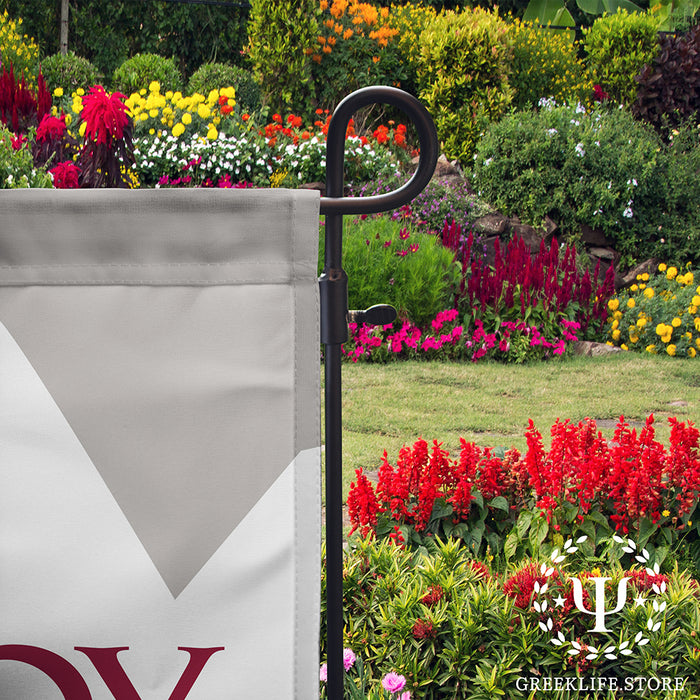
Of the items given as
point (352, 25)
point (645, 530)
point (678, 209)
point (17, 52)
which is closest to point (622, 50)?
point (678, 209)

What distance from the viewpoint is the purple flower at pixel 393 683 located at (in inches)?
64.4

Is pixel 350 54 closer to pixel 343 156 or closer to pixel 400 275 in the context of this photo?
pixel 400 275

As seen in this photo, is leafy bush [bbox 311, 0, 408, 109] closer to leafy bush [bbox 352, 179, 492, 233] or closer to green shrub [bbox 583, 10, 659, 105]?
green shrub [bbox 583, 10, 659, 105]

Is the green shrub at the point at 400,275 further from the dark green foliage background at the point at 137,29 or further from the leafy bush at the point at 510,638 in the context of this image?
the dark green foliage background at the point at 137,29

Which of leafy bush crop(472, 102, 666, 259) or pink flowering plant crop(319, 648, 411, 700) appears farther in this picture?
leafy bush crop(472, 102, 666, 259)

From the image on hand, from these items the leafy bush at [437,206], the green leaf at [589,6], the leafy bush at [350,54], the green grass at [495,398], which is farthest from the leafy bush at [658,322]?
the leafy bush at [350,54]

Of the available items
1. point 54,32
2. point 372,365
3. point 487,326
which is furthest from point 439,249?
point 54,32

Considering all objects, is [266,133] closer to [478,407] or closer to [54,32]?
[478,407]

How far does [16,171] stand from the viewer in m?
3.57

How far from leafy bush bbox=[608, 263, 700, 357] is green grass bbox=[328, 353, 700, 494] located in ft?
0.88

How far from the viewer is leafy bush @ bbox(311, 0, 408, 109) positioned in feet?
36.8

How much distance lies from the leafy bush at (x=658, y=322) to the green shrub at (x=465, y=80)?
3830mm

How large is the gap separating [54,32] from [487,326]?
1228 cm

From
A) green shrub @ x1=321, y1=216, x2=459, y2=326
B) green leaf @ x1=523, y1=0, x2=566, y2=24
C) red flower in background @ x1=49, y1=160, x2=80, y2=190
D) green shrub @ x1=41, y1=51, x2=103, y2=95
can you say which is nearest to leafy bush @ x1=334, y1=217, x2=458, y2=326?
green shrub @ x1=321, y1=216, x2=459, y2=326
